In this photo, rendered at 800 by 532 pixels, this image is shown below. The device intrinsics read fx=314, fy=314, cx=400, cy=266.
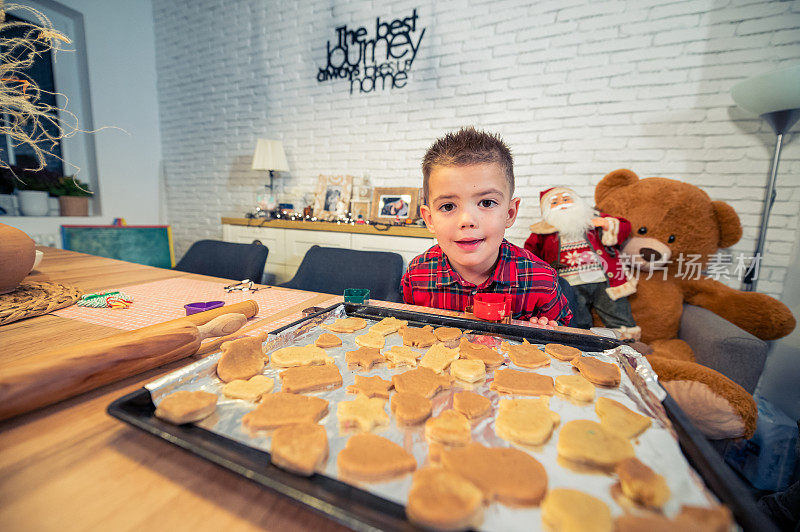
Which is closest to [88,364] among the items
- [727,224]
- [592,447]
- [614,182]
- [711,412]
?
[592,447]

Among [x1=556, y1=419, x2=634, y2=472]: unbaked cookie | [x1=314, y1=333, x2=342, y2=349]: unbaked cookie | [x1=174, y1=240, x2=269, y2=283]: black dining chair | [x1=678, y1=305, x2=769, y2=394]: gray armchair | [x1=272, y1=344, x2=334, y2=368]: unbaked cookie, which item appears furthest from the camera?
[x1=174, y1=240, x2=269, y2=283]: black dining chair

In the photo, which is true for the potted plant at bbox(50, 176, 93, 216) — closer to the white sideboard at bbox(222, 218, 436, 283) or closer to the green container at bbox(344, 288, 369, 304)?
the white sideboard at bbox(222, 218, 436, 283)

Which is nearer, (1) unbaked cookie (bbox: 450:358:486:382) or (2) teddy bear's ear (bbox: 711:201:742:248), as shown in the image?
(1) unbaked cookie (bbox: 450:358:486:382)

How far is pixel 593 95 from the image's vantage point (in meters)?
2.30

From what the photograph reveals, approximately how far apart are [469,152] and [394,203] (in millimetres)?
1931

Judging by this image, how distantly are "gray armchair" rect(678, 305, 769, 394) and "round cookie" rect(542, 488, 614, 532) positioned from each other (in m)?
1.60

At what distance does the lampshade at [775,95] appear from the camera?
1.49 m

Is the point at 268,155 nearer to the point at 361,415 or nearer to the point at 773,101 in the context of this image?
the point at 361,415

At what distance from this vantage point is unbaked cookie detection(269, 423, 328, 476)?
40 cm

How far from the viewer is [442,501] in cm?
35

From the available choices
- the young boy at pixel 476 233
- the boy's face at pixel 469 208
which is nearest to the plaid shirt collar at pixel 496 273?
the young boy at pixel 476 233

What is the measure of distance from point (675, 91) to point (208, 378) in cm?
302

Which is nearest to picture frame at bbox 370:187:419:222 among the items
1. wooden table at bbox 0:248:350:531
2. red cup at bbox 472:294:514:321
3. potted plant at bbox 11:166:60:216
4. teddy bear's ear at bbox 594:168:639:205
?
teddy bear's ear at bbox 594:168:639:205

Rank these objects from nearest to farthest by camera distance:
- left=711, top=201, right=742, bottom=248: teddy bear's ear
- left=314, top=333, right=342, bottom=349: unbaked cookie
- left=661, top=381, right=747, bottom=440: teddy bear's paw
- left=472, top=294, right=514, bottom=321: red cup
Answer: left=314, top=333, right=342, bottom=349: unbaked cookie → left=472, top=294, right=514, bottom=321: red cup → left=661, top=381, right=747, bottom=440: teddy bear's paw → left=711, top=201, right=742, bottom=248: teddy bear's ear
